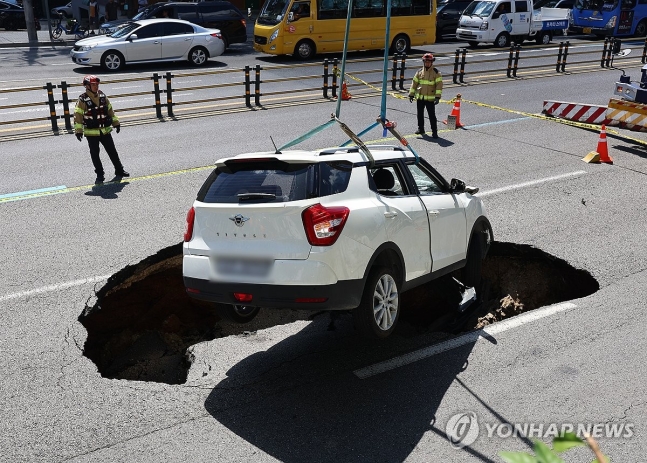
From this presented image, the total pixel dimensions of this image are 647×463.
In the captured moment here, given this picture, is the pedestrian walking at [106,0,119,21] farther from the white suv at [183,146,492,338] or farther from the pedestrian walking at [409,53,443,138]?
the white suv at [183,146,492,338]

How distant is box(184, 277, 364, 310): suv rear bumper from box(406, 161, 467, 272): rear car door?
1434 millimetres

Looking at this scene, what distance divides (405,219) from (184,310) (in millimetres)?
3362

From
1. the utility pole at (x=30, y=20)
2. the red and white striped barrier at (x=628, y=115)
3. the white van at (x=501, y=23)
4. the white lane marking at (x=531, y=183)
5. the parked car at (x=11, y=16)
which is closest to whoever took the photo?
the white lane marking at (x=531, y=183)

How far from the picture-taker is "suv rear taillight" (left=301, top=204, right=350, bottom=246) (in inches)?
239

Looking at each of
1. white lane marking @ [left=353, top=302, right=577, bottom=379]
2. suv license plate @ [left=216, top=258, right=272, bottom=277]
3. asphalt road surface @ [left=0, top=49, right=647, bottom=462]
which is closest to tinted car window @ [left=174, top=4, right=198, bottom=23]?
asphalt road surface @ [left=0, top=49, right=647, bottom=462]

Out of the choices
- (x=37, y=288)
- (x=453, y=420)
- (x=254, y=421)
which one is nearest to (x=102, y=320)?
(x=37, y=288)

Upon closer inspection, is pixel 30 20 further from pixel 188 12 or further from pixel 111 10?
pixel 188 12

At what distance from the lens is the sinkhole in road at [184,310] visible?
797 centimetres

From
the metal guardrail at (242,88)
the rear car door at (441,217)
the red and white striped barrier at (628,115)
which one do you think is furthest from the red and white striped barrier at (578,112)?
the rear car door at (441,217)

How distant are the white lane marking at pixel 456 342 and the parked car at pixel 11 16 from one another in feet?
124

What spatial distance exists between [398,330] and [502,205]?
4.07m

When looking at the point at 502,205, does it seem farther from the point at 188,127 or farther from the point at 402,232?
the point at 188,127

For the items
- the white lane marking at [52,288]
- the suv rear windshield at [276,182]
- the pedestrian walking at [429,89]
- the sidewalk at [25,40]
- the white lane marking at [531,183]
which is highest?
the suv rear windshield at [276,182]

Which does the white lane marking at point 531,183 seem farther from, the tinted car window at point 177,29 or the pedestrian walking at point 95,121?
the tinted car window at point 177,29
